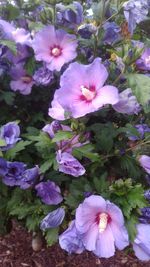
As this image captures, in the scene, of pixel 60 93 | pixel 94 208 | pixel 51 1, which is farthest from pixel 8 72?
pixel 94 208

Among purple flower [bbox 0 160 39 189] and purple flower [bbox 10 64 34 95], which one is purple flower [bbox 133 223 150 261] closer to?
purple flower [bbox 0 160 39 189]

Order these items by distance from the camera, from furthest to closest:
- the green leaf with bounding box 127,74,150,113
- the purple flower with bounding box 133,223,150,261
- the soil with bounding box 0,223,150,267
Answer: the soil with bounding box 0,223,150,267 < the purple flower with bounding box 133,223,150,261 < the green leaf with bounding box 127,74,150,113

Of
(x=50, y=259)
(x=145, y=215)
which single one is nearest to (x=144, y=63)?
(x=145, y=215)

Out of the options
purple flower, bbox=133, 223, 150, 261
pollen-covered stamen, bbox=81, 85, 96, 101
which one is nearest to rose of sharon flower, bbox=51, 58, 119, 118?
pollen-covered stamen, bbox=81, 85, 96, 101

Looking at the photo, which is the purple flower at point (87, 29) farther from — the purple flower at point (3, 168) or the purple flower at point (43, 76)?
the purple flower at point (3, 168)

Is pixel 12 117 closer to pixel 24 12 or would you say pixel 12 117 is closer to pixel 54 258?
pixel 24 12

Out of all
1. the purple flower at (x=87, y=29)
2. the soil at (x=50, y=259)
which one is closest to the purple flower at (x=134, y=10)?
the purple flower at (x=87, y=29)

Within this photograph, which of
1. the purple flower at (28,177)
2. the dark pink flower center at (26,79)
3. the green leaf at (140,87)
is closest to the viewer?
the green leaf at (140,87)

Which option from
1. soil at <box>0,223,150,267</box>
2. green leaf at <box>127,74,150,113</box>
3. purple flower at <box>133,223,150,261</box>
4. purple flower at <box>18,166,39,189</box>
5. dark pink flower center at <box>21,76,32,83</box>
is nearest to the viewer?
green leaf at <box>127,74,150,113</box>
